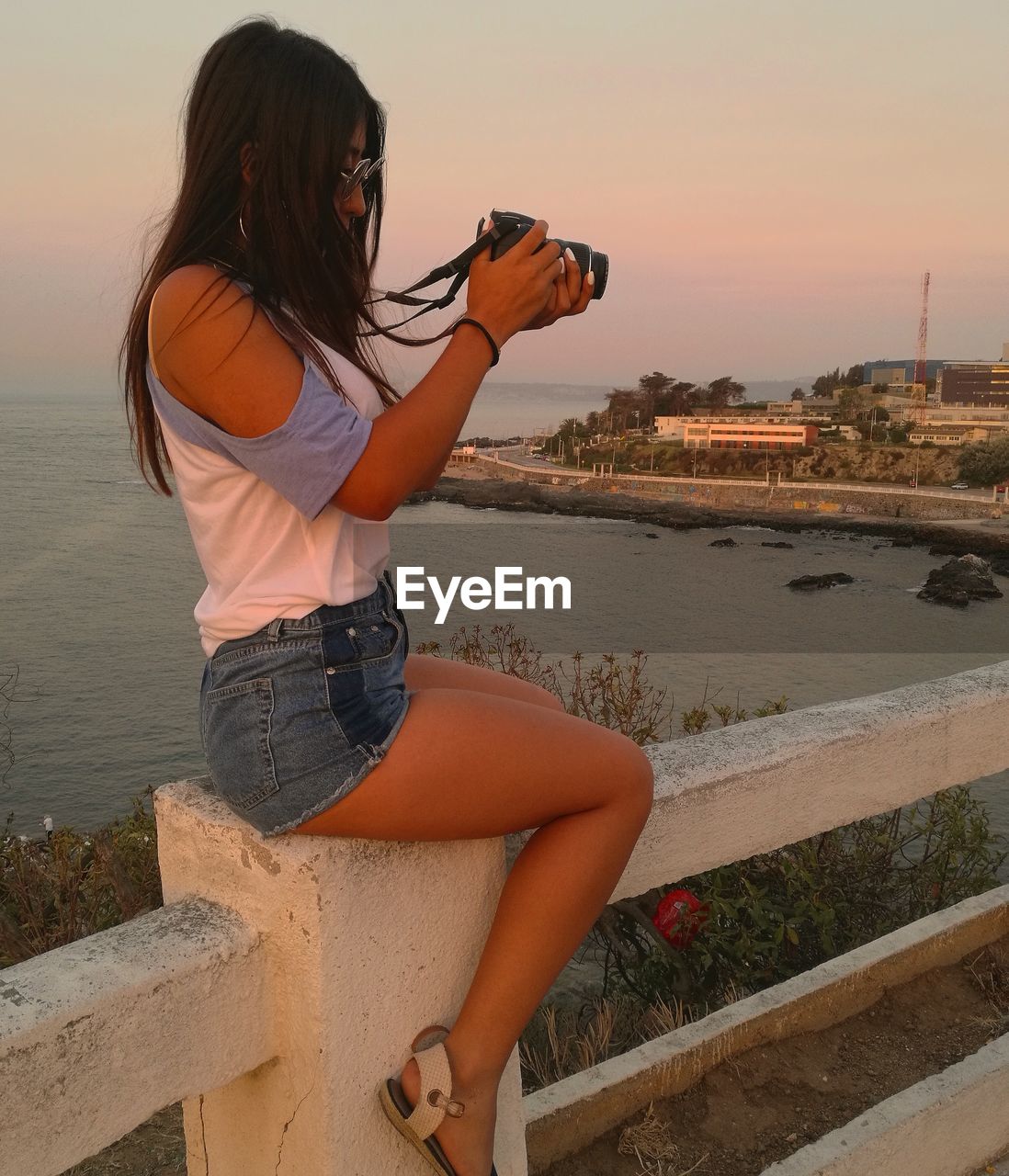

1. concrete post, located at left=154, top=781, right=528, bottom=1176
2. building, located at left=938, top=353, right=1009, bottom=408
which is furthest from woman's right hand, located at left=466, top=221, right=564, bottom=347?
building, located at left=938, top=353, right=1009, bottom=408

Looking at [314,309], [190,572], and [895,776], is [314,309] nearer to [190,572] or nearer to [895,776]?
[895,776]

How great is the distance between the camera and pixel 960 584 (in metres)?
36.3

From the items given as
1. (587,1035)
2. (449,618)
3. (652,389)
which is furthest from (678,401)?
(587,1035)

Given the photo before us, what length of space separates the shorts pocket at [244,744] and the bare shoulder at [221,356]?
308 mm

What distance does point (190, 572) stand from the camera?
32875mm

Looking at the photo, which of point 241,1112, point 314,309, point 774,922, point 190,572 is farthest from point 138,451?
point 190,572

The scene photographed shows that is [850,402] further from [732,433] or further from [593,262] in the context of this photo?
[593,262]

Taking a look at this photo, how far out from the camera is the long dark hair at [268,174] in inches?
51.1

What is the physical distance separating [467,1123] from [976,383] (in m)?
93.2

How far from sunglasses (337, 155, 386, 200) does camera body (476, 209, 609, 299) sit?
0.16m

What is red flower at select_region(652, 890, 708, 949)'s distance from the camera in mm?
3225

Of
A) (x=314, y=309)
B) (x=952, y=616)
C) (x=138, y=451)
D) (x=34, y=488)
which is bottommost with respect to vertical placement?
(x=952, y=616)

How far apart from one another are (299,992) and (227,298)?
0.80m

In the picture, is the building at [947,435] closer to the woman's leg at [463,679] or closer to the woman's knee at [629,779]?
the woman's leg at [463,679]
